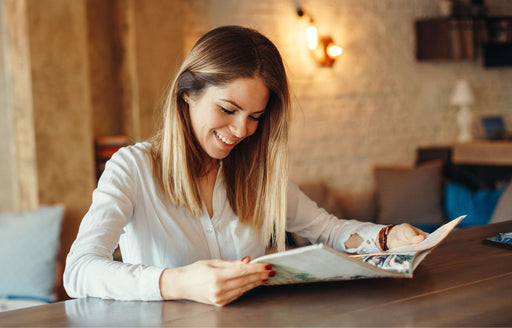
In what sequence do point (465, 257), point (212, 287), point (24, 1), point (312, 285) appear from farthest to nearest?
point (24, 1)
point (465, 257)
point (312, 285)
point (212, 287)

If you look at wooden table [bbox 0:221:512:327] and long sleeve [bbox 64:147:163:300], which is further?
long sleeve [bbox 64:147:163:300]

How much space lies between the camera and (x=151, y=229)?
65.9 inches

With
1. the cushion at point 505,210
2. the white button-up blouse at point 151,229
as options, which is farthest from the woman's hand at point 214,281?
the cushion at point 505,210

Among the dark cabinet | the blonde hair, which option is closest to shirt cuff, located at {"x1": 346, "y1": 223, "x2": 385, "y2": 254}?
the blonde hair

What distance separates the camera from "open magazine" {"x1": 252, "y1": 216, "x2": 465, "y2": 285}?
116 cm

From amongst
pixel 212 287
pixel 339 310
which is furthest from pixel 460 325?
pixel 212 287

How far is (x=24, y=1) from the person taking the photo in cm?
334

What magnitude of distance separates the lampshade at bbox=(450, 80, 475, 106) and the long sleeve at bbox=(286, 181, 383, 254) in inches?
158

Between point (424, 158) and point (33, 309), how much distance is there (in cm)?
478

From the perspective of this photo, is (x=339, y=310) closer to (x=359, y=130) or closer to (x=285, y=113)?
(x=285, y=113)

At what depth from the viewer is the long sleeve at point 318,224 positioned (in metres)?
1.83

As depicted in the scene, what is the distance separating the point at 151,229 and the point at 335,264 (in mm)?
664

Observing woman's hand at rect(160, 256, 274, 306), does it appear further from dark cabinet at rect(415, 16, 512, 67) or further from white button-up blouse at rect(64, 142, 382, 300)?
dark cabinet at rect(415, 16, 512, 67)

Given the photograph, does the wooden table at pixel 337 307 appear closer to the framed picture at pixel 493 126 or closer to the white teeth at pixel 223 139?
the white teeth at pixel 223 139
